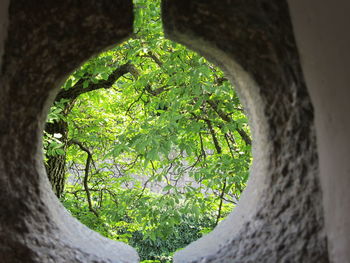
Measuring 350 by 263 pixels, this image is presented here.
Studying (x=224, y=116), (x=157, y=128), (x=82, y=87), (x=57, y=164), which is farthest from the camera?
(x=57, y=164)

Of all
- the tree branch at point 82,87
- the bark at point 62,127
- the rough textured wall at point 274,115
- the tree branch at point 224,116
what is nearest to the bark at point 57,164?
the bark at point 62,127

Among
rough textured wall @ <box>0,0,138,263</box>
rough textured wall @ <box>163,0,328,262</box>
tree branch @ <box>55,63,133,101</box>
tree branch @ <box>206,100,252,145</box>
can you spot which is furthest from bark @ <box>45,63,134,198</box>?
rough textured wall @ <box>163,0,328,262</box>

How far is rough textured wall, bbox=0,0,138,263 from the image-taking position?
4.61 ft

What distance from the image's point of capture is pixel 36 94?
151 cm

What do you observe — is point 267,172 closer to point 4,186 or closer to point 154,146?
point 4,186

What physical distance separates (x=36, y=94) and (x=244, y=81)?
88 centimetres

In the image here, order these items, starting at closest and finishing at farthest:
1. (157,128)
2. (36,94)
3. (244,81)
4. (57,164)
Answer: (36,94) < (244,81) < (157,128) < (57,164)

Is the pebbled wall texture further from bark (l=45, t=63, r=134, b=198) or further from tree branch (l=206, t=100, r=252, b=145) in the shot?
bark (l=45, t=63, r=134, b=198)

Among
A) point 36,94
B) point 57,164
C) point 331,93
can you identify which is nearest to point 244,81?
point 331,93

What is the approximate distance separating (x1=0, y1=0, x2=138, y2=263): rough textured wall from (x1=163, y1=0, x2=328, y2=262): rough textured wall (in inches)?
12.9

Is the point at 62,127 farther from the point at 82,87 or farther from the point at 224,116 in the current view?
the point at 224,116

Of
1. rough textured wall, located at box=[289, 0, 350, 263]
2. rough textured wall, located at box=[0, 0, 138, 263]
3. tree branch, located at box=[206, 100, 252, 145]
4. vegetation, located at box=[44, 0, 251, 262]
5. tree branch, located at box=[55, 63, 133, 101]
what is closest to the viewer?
rough textured wall, located at box=[289, 0, 350, 263]

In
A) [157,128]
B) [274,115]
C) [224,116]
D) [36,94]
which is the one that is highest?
[224,116]

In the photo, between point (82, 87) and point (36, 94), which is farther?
point (82, 87)
